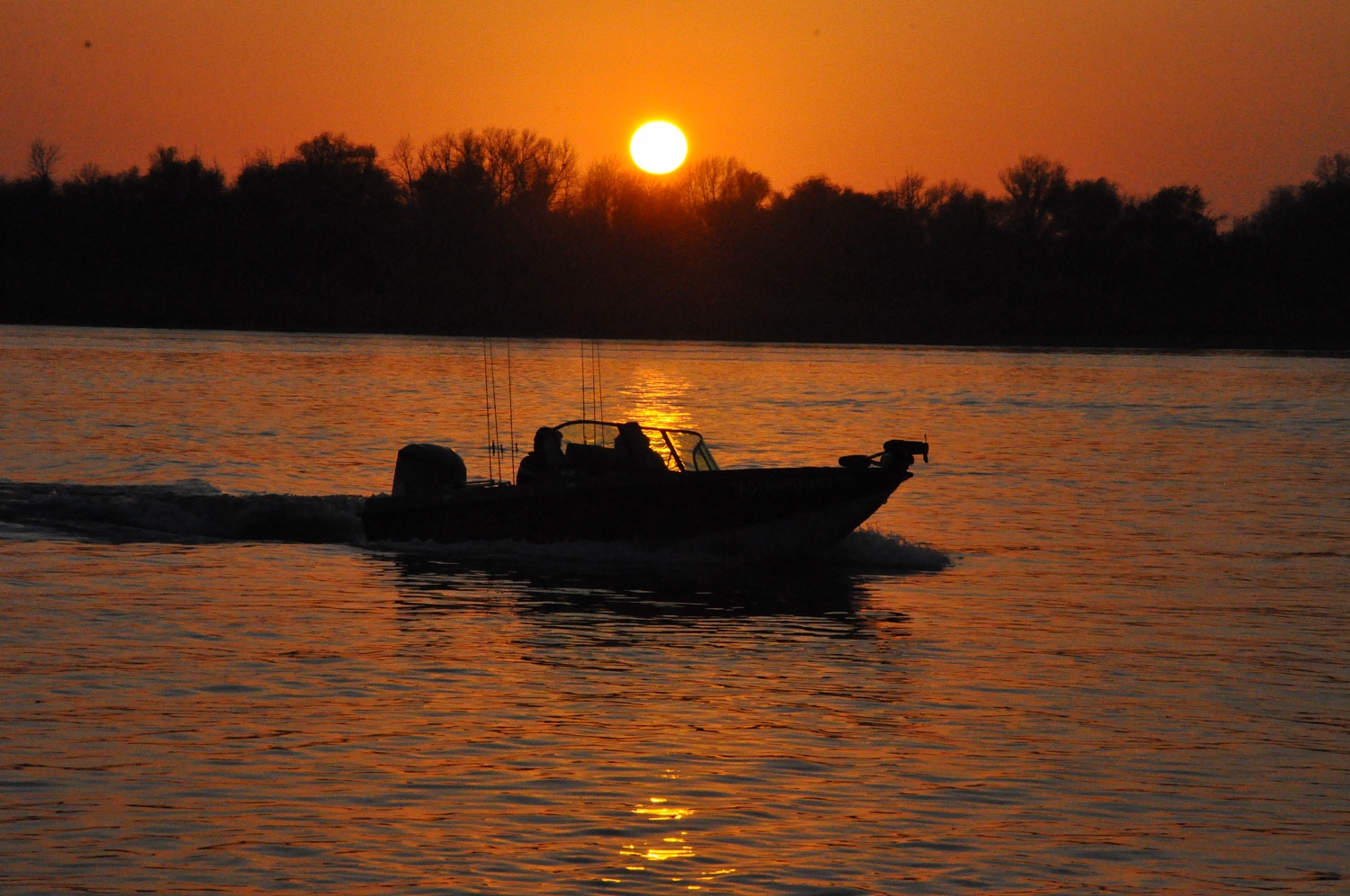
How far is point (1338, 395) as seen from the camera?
7700 centimetres

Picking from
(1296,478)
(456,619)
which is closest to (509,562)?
(456,619)

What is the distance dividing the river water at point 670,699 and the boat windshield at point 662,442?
4.53ft

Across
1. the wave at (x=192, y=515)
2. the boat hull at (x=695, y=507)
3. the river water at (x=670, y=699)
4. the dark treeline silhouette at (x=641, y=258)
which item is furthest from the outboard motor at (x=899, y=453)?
the dark treeline silhouette at (x=641, y=258)

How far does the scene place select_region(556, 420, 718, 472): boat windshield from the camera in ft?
78.0

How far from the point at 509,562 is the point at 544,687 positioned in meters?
A: 8.71

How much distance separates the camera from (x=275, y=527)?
1058 inches

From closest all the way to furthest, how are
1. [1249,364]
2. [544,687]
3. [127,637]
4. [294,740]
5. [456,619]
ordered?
[294,740] → [544,687] → [127,637] → [456,619] → [1249,364]

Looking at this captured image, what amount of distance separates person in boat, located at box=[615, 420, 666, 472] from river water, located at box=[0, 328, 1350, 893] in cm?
130

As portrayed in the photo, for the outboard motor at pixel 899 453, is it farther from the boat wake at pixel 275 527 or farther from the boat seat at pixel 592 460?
the boat seat at pixel 592 460

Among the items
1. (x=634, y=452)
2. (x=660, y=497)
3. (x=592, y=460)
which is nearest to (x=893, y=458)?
(x=660, y=497)

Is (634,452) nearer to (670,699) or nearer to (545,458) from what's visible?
(545,458)

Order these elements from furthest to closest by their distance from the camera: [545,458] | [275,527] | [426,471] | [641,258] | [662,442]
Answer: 1. [641,258]
2. [275,527]
3. [426,471]
4. [662,442]
5. [545,458]

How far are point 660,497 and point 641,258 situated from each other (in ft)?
413

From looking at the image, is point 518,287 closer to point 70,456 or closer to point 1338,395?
point 1338,395
